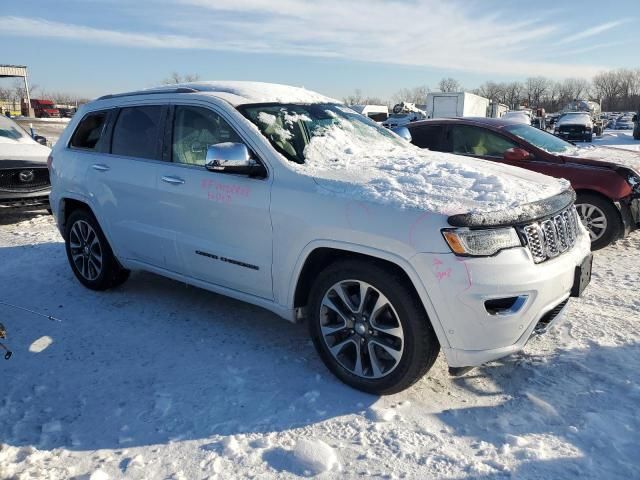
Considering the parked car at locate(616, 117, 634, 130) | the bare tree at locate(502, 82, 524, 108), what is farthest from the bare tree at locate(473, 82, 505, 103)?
the parked car at locate(616, 117, 634, 130)

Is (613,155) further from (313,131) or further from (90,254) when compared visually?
(90,254)

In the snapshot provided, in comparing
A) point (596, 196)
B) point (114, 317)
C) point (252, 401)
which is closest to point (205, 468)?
point (252, 401)

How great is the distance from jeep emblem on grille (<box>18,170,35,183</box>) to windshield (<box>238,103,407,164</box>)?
5.70m

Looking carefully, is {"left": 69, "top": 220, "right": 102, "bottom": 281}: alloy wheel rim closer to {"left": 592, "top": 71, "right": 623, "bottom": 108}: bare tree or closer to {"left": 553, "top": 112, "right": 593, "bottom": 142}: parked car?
{"left": 553, "top": 112, "right": 593, "bottom": 142}: parked car

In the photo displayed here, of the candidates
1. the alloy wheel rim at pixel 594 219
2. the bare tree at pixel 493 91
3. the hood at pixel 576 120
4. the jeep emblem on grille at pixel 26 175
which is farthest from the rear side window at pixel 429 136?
the bare tree at pixel 493 91

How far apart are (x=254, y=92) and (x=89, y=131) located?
1.85 meters

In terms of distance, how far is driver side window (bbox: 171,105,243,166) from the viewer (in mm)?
3713

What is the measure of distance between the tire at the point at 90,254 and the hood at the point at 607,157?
5238 mm

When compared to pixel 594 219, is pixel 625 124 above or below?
above

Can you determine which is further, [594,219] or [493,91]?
[493,91]

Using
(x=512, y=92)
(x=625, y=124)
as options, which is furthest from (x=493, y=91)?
(x=625, y=124)

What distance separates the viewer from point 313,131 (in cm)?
375

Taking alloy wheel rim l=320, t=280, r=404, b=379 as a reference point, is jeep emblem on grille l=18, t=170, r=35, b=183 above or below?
above

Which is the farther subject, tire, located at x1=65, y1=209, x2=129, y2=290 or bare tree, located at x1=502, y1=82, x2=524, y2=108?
bare tree, located at x1=502, y1=82, x2=524, y2=108
